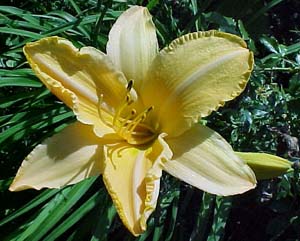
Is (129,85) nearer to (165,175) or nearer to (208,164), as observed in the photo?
(208,164)

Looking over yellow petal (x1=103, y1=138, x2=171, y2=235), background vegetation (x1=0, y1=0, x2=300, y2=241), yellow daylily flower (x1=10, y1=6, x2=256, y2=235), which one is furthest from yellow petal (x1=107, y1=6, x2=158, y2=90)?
background vegetation (x1=0, y1=0, x2=300, y2=241)

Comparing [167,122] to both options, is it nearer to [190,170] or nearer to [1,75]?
[190,170]

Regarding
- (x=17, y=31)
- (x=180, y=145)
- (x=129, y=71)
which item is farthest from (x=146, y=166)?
(x=17, y=31)

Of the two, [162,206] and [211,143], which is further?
[162,206]

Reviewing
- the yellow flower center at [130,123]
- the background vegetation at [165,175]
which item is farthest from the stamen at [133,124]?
the background vegetation at [165,175]

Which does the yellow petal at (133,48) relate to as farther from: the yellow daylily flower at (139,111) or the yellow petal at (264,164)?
the yellow petal at (264,164)

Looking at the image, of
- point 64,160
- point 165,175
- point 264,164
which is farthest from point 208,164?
point 165,175
